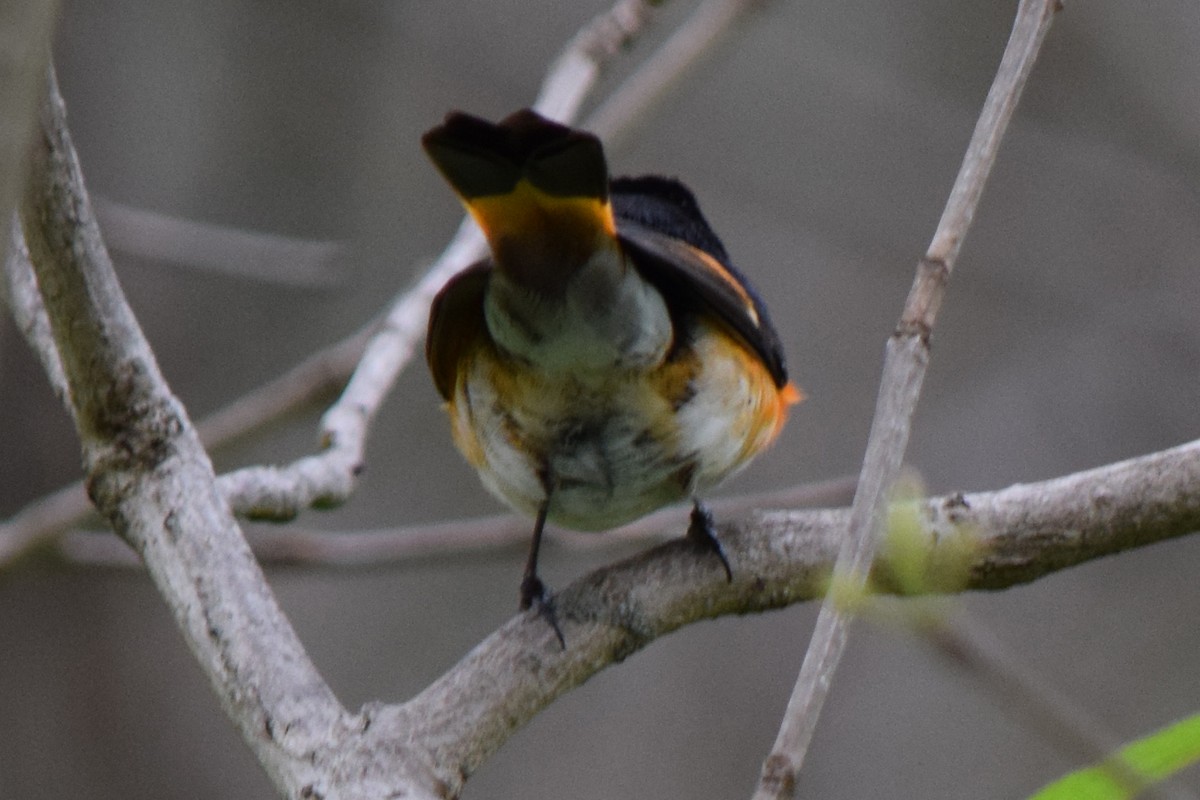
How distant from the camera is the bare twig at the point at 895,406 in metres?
0.95

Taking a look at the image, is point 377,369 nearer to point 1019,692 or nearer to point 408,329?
point 408,329

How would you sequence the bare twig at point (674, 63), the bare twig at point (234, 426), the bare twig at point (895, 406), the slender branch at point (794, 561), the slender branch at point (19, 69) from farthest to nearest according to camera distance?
1. the bare twig at point (674, 63)
2. the bare twig at point (234, 426)
3. the slender branch at point (794, 561)
4. the bare twig at point (895, 406)
5. the slender branch at point (19, 69)

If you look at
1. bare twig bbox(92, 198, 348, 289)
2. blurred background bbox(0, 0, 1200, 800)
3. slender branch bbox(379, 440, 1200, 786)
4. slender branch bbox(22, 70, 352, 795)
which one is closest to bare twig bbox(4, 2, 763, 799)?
slender branch bbox(22, 70, 352, 795)

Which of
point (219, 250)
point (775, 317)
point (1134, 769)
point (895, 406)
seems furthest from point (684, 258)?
point (775, 317)

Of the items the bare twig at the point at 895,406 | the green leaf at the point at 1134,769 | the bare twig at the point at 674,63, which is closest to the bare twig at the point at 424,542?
the bare twig at the point at 674,63

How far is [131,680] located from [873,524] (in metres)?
4.88

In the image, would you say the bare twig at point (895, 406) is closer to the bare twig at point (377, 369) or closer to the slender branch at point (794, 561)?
the slender branch at point (794, 561)

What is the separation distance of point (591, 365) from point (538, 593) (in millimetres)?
354

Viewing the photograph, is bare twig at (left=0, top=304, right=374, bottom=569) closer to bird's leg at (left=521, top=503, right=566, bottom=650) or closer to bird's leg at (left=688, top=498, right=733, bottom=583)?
bird's leg at (left=521, top=503, right=566, bottom=650)

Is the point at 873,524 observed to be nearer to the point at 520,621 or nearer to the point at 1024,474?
the point at 520,621

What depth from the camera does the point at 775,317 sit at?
6.62m

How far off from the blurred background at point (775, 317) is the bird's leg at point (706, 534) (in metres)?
3.25

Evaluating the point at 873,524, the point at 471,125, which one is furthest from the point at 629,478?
the point at 873,524

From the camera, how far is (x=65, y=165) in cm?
153
